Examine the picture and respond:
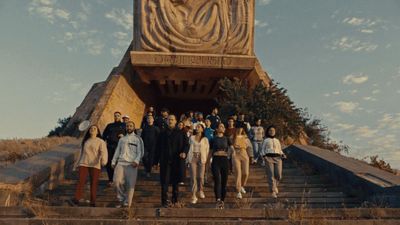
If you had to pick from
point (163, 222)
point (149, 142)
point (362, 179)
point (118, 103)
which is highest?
point (118, 103)

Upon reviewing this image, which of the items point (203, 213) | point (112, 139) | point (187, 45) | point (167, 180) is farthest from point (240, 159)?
point (187, 45)

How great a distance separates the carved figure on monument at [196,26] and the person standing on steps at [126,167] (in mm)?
10180

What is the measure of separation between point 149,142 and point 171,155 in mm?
1536

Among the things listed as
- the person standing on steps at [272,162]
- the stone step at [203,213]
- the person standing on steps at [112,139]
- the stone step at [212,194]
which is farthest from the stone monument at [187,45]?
the stone step at [203,213]

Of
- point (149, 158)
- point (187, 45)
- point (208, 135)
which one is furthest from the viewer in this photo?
point (187, 45)

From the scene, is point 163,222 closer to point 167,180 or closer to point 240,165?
point 167,180

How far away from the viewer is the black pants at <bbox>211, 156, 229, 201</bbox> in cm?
704

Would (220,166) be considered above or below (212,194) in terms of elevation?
above

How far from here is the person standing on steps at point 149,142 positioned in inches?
331

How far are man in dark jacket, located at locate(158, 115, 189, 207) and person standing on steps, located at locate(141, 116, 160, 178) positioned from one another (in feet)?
3.81

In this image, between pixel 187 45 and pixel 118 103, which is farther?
pixel 187 45

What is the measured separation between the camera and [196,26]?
→ 55.7ft

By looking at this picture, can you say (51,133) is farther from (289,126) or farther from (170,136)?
(170,136)

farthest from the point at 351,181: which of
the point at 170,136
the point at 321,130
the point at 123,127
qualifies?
the point at 321,130
